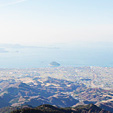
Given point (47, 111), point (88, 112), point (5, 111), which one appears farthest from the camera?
point (5, 111)

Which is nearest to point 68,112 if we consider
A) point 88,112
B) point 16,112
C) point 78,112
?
point 78,112

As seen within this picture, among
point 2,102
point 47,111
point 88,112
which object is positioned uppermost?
point 47,111

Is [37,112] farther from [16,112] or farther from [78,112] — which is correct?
[78,112]

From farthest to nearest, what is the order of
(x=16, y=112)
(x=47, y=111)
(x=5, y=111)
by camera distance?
(x=5, y=111) < (x=47, y=111) < (x=16, y=112)

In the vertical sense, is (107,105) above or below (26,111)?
below

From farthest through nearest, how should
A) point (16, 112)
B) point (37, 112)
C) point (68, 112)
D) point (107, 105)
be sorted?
point (107, 105)
point (68, 112)
point (37, 112)
point (16, 112)

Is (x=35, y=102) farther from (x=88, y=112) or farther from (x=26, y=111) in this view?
(x=26, y=111)

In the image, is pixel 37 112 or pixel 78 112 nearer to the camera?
pixel 37 112

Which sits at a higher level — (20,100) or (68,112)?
(68,112)

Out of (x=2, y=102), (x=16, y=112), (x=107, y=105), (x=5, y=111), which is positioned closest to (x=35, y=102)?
(x=2, y=102)
